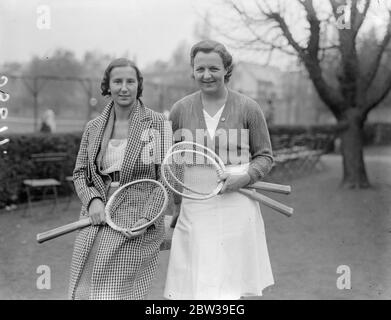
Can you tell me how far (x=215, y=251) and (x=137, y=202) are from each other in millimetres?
459

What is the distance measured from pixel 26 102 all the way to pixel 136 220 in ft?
52.5

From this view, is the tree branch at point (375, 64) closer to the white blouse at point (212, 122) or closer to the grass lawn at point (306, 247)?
the grass lawn at point (306, 247)

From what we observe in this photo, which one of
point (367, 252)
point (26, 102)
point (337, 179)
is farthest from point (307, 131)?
point (26, 102)

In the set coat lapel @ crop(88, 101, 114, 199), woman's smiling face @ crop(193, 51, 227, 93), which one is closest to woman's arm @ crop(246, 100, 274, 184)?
woman's smiling face @ crop(193, 51, 227, 93)

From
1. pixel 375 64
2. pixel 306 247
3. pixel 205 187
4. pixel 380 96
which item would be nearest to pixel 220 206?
pixel 205 187

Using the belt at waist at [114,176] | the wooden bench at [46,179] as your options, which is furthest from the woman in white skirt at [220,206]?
the wooden bench at [46,179]

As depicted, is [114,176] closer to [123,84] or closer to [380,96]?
[123,84]

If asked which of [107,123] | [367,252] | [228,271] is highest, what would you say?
[107,123]

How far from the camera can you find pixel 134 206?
2.67m

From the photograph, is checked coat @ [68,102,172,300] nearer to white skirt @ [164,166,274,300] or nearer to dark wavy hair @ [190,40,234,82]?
white skirt @ [164,166,274,300]

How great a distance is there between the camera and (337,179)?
27.9 feet
